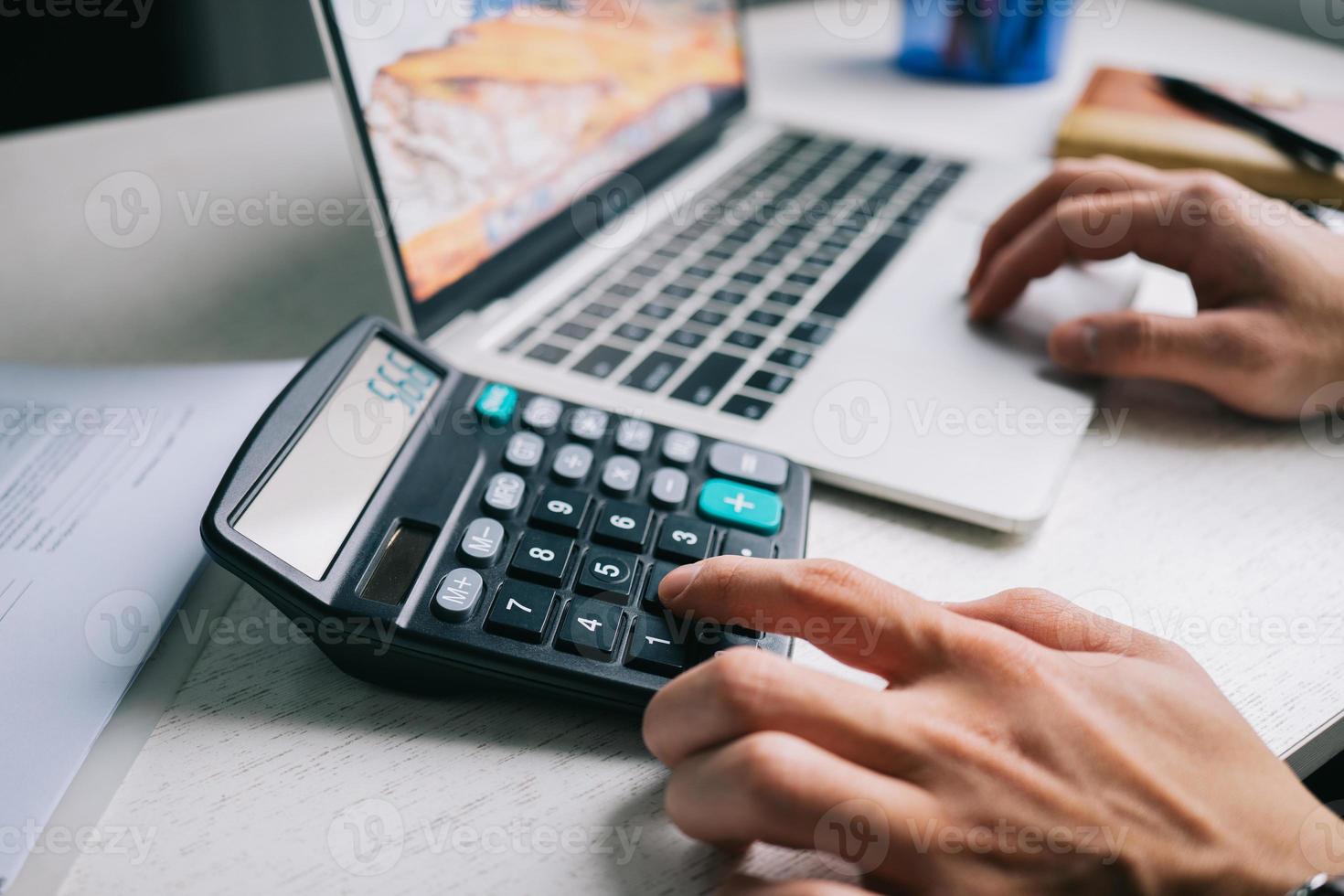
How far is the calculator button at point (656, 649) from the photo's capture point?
1.18 feet

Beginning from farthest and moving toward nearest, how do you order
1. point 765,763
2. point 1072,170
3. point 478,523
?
point 1072,170
point 478,523
point 765,763

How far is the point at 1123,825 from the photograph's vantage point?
0.32 meters

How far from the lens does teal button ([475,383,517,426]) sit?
0.46m

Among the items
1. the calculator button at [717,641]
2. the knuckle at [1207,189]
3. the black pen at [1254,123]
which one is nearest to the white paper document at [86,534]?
the calculator button at [717,641]

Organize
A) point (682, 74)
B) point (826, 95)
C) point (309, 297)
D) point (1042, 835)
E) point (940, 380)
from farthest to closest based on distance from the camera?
point (826, 95), point (682, 74), point (309, 297), point (940, 380), point (1042, 835)

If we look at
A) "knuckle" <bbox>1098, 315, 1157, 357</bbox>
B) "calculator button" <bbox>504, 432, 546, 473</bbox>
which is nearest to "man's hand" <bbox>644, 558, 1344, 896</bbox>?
"calculator button" <bbox>504, 432, 546, 473</bbox>

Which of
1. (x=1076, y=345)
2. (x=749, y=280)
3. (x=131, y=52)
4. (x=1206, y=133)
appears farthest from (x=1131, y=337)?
(x=131, y=52)

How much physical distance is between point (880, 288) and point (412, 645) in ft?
1.34

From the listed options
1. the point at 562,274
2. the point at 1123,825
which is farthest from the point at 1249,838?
the point at 562,274

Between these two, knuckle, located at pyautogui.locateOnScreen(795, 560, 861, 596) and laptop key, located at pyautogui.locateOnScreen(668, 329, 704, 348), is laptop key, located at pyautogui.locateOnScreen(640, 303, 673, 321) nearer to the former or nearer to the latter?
laptop key, located at pyautogui.locateOnScreen(668, 329, 704, 348)

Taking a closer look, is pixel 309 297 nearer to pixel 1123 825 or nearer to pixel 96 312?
pixel 96 312

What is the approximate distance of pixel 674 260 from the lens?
651mm

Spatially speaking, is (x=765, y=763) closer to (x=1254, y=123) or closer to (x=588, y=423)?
(x=588, y=423)

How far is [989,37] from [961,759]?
84 centimetres
